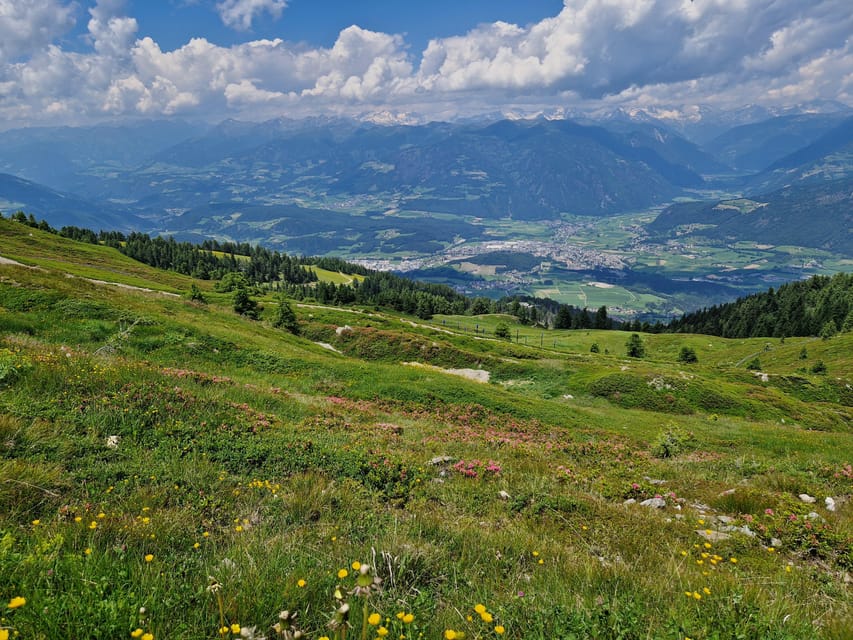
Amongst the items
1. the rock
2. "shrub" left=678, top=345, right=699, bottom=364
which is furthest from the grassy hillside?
"shrub" left=678, top=345, right=699, bottom=364

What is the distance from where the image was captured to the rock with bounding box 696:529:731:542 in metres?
6.85

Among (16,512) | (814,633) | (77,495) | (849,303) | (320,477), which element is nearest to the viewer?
(814,633)

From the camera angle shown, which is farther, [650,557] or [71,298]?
[71,298]

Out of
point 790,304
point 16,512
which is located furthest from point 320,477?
point 790,304

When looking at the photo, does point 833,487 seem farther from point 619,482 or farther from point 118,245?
point 118,245

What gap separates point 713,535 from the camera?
711cm

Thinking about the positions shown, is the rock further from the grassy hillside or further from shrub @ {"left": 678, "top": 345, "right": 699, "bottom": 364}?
shrub @ {"left": 678, "top": 345, "right": 699, "bottom": 364}

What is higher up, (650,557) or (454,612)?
(454,612)

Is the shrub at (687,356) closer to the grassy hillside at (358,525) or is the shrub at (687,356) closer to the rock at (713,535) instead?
the grassy hillside at (358,525)

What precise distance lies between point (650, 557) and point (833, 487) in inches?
354

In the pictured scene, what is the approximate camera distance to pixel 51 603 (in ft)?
9.49

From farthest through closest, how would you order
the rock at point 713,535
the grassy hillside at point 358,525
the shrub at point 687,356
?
the shrub at point 687,356 < the rock at point 713,535 < the grassy hillside at point 358,525

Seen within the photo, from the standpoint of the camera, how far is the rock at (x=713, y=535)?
6852 millimetres

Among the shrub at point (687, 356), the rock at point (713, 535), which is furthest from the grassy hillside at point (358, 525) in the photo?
the shrub at point (687, 356)
